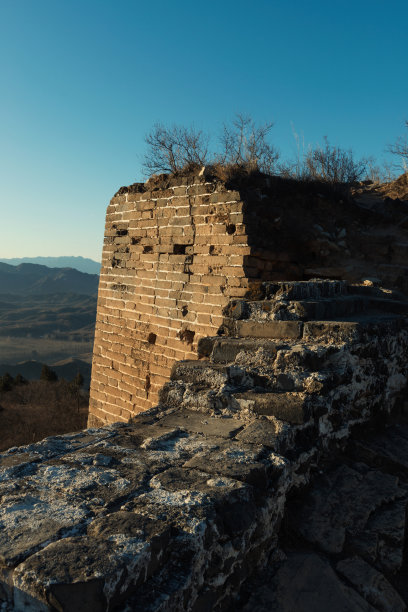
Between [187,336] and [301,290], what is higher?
[301,290]

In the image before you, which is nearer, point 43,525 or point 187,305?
point 43,525

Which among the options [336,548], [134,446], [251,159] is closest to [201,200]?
[251,159]

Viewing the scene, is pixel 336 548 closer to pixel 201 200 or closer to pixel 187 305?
pixel 187 305

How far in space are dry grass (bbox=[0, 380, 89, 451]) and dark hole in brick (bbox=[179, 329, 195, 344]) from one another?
12.3 ft

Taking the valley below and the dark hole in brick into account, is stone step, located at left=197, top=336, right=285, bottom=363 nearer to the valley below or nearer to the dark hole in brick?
the dark hole in brick

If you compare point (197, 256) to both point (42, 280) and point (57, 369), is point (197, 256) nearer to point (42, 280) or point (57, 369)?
point (57, 369)

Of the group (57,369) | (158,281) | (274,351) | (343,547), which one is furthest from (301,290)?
(57,369)

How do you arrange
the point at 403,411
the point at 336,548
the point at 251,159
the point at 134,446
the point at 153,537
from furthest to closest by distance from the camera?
the point at 251,159 < the point at 403,411 < the point at 134,446 < the point at 336,548 < the point at 153,537

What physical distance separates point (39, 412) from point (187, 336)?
18.1ft

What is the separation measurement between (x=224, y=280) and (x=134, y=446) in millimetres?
2705

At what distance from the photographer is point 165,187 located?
16.0 feet

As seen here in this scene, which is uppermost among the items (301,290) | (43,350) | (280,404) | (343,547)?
(301,290)

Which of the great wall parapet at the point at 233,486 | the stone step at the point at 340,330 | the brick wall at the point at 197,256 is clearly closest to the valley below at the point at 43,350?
the brick wall at the point at 197,256

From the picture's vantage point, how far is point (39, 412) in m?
8.75
